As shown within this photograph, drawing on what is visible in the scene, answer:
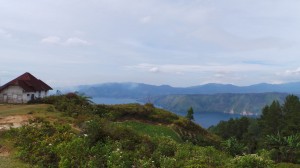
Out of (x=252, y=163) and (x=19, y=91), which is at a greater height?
(x=19, y=91)

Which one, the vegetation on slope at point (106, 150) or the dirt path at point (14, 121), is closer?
the vegetation on slope at point (106, 150)

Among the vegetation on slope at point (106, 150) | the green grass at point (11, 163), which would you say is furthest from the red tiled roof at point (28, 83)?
the green grass at point (11, 163)

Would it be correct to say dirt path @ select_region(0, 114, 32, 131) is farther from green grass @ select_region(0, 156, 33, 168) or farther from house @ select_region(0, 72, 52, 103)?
house @ select_region(0, 72, 52, 103)

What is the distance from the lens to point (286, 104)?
7631cm

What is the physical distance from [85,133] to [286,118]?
6503cm

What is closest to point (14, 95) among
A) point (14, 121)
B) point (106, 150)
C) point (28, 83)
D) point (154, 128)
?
point (28, 83)

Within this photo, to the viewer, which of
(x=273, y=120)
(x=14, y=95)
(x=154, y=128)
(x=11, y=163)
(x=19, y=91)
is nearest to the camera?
(x=11, y=163)

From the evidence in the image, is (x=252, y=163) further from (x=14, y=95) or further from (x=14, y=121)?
(x=14, y=95)

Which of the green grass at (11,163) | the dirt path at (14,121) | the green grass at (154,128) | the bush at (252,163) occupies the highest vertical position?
the dirt path at (14,121)

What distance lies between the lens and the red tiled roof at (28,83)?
43.1 meters

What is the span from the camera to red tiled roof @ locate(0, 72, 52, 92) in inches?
1696

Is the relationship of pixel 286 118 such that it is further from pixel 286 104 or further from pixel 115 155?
pixel 115 155

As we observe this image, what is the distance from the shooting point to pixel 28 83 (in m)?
44.9

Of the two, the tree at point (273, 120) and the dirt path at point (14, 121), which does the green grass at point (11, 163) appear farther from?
the tree at point (273, 120)
